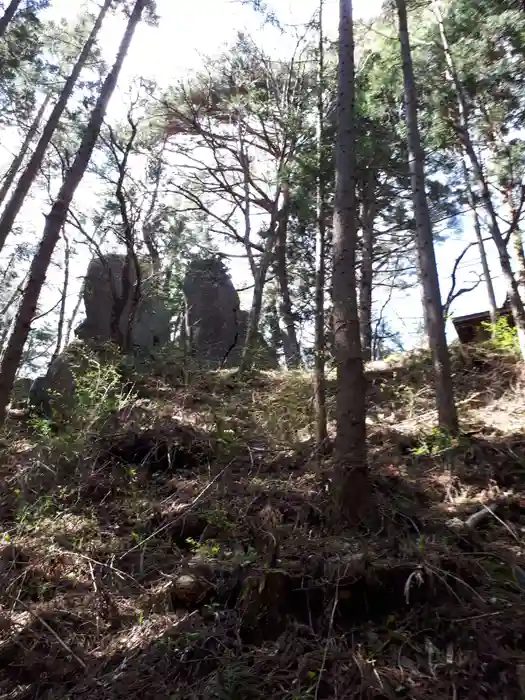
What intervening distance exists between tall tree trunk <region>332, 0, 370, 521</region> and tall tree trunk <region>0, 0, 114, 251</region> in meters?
7.66

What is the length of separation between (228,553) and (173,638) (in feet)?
2.87

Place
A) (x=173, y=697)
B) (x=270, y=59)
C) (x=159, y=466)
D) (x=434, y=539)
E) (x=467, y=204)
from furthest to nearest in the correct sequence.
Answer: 1. (x=270, y=59)
2. (x=467, y=204)
3. (x=159, y=466)
4. (x=434, y=539)
5. (x=173, y=697)

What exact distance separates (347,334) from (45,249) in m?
4.65

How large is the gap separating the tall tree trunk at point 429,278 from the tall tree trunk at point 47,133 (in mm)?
7289

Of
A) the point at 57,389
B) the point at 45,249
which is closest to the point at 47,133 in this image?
the point at 45,249

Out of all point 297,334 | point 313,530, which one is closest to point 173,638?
point 313,530

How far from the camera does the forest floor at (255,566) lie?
9.47ft

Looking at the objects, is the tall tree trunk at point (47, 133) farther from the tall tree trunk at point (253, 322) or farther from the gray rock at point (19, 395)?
the tall tree trunk at point (253, 322)

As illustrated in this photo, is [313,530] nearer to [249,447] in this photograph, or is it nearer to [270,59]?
[249,447]

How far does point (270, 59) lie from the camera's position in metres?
12.4

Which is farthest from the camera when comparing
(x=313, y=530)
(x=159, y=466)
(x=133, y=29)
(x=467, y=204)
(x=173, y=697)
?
(x=467, y=204)

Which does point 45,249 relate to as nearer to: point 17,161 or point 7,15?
point 7,15

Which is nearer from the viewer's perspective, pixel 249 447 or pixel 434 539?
pixel 434 539

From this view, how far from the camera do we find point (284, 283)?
44.3ft
